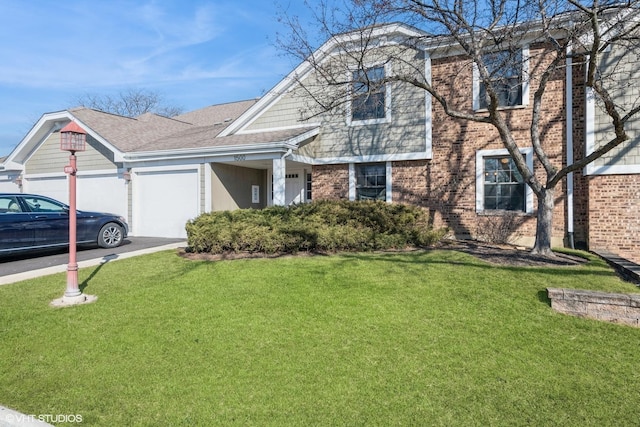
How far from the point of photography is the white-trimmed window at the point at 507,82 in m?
10.4

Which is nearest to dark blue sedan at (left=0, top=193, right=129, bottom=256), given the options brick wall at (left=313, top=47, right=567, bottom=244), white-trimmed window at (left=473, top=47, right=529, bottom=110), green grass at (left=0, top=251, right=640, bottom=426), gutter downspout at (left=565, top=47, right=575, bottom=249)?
green grass at (left=0, top=251, right=640, bottom=426)

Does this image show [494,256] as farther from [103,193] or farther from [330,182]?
[103,193]

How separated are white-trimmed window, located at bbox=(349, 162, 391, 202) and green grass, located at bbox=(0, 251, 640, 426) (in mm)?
5984

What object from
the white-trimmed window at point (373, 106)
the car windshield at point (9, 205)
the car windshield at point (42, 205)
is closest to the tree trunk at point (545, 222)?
the white-trimmed window at point (373, 106)

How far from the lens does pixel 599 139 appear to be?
31.7 feet

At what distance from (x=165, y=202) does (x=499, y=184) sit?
34.7ft

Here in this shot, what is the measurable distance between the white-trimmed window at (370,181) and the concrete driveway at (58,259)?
5517mm

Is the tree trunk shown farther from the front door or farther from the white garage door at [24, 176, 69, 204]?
the white garage door at [24, 176, 69, 204]

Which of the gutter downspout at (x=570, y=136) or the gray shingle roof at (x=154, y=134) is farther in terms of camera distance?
the gray shingle roof at (x=154, y=134)

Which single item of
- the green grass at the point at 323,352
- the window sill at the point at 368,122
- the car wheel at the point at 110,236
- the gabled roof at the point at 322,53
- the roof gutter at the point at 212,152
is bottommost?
the green grass at the point at 323,352

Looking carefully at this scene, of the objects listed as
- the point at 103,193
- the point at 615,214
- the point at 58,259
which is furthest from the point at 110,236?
the point at 615,214

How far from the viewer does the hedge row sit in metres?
8.84

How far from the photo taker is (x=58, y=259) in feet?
29.7

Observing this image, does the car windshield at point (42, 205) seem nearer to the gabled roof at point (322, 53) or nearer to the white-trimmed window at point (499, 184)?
the gabled roof at point (322, 53)
